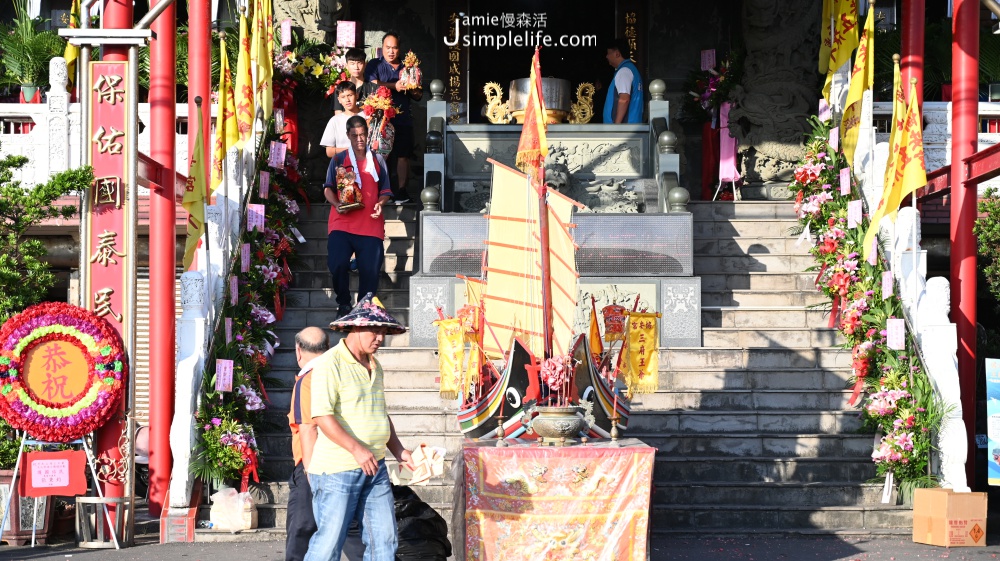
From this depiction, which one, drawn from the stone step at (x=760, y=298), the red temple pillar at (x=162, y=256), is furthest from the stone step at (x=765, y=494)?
the red temple pillar at (x=162, y=256)

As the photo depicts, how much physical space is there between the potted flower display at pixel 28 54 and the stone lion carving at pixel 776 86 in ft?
25.7

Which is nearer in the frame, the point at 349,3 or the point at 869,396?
the point at 869,396

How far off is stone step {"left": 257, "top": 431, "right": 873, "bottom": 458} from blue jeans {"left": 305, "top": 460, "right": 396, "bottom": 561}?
4.04 metres

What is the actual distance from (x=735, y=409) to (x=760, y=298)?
6.24ft

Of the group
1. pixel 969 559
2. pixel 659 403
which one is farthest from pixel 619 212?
pixel 969 559

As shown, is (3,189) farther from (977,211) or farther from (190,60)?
(977,211)

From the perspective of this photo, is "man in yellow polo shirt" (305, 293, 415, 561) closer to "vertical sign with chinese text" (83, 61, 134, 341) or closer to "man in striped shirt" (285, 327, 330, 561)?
"man in striped shirt" (285, 327, 330, 561)

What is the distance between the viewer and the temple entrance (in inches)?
680

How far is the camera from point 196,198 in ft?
35.3

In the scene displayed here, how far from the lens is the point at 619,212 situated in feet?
43.2

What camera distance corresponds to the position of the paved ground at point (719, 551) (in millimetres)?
8875

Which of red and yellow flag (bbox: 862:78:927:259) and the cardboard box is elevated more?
red and yellow flag (bbox: 862:78:927:259)

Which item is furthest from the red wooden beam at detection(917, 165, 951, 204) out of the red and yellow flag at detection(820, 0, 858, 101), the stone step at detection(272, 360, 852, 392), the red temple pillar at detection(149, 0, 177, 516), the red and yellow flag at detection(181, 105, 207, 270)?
the red temple pillar at detection(149, 0, 177, 516)

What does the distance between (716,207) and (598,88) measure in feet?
12.8
